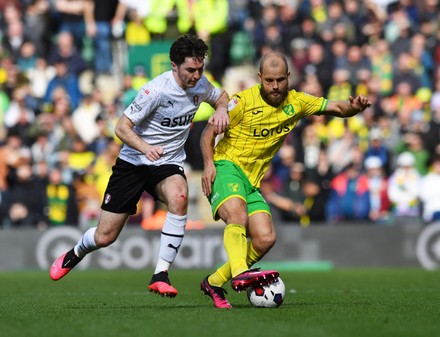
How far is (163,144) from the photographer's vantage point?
10047 millimetres

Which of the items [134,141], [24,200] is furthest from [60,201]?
[134,141]

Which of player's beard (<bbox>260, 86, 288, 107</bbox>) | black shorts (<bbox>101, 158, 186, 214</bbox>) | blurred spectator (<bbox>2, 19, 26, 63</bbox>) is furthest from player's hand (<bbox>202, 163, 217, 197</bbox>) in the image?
blurred spectator (<bbox>2, 19, 26, 63</bbox>)

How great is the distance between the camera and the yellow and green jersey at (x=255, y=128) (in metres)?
9.93

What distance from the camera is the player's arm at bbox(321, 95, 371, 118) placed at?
9.91 metres

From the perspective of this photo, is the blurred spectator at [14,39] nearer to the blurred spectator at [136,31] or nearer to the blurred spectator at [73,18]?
the blurred spectator at [73,18]

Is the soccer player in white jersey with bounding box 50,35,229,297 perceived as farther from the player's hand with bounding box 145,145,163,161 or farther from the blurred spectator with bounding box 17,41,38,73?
the blurred spectator with bounding box 17,41,38,73

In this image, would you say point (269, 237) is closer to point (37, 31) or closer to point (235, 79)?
point (235, 79)

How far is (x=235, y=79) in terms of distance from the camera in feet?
71.5

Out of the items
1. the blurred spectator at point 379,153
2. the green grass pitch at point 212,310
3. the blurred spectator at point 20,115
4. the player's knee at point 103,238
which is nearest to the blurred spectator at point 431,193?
the blurred spectator at point 379,153

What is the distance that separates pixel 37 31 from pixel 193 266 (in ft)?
22.6

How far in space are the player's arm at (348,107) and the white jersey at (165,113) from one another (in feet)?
3.38

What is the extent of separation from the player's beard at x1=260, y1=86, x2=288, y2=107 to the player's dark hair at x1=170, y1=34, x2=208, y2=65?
67cm

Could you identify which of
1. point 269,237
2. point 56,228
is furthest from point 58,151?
point 269,237

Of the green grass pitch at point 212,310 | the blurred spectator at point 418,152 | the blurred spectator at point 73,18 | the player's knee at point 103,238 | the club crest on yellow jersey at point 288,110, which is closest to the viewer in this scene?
the green grass pitch at point 212,310
